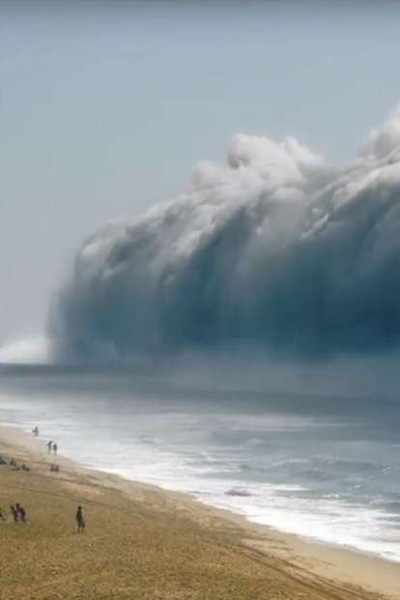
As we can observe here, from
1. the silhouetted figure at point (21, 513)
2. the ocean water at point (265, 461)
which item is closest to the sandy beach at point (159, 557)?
the silhouetted figure at point (21, 513)

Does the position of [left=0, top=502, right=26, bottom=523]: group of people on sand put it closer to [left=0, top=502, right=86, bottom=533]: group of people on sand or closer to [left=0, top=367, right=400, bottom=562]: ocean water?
[left=0, top=502, right=86, bottom=533]: group of people on sand

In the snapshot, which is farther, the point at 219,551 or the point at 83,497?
the point at 83,497

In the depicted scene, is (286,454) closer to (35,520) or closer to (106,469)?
(106,469)

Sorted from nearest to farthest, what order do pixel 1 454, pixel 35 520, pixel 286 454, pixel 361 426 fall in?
pixel 35 520
pixel 1 454
pixel 286 454
pixel 361 426

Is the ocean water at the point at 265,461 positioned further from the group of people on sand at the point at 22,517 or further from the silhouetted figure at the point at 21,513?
the silhouetted figure at the point at 21,513

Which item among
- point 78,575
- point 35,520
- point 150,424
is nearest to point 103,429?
point 150,424

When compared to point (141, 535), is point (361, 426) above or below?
above

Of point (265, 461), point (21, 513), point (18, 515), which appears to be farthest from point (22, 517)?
point (265, 461)

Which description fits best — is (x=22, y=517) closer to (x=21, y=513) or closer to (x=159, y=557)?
(x=21, y=513)
